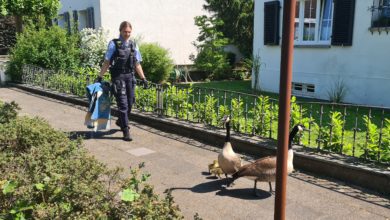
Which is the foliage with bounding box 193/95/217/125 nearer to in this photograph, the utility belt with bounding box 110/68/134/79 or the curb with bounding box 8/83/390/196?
the curb with bounding box 8/83/390/196

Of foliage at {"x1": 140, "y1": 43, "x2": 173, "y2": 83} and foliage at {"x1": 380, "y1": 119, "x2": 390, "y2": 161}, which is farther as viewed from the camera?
foliage at {"x1": 140, "y1": 43, "x2": 173, "y2": 83}

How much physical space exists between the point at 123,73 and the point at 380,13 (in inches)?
285

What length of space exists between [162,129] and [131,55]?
1.74 m

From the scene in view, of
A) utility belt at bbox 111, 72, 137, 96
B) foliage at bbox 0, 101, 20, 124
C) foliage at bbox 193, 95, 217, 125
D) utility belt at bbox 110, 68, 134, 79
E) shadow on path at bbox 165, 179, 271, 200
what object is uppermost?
utility belt at bbox 110, 68, 134, 79

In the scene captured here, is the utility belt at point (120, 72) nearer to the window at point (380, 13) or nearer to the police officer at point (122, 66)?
the police officer at point (122, 66)

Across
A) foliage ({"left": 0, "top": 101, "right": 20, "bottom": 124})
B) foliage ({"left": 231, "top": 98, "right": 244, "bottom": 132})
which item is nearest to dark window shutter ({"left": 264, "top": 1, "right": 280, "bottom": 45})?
foliage ({"left": 231, "top": 98, "right": 244, "bottom": 132})

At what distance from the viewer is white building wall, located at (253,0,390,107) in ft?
33.0

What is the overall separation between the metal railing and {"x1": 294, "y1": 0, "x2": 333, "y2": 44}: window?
2865mm

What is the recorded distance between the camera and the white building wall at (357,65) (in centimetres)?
1006

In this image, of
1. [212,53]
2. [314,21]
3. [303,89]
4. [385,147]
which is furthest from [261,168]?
[212,53]

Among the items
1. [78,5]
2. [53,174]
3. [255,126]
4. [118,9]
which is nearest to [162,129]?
[255,126]

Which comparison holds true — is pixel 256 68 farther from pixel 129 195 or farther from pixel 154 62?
pixel 129 195

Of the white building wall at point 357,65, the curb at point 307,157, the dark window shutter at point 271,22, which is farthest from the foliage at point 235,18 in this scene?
the curb at point 307,157

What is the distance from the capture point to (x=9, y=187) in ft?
10.1
